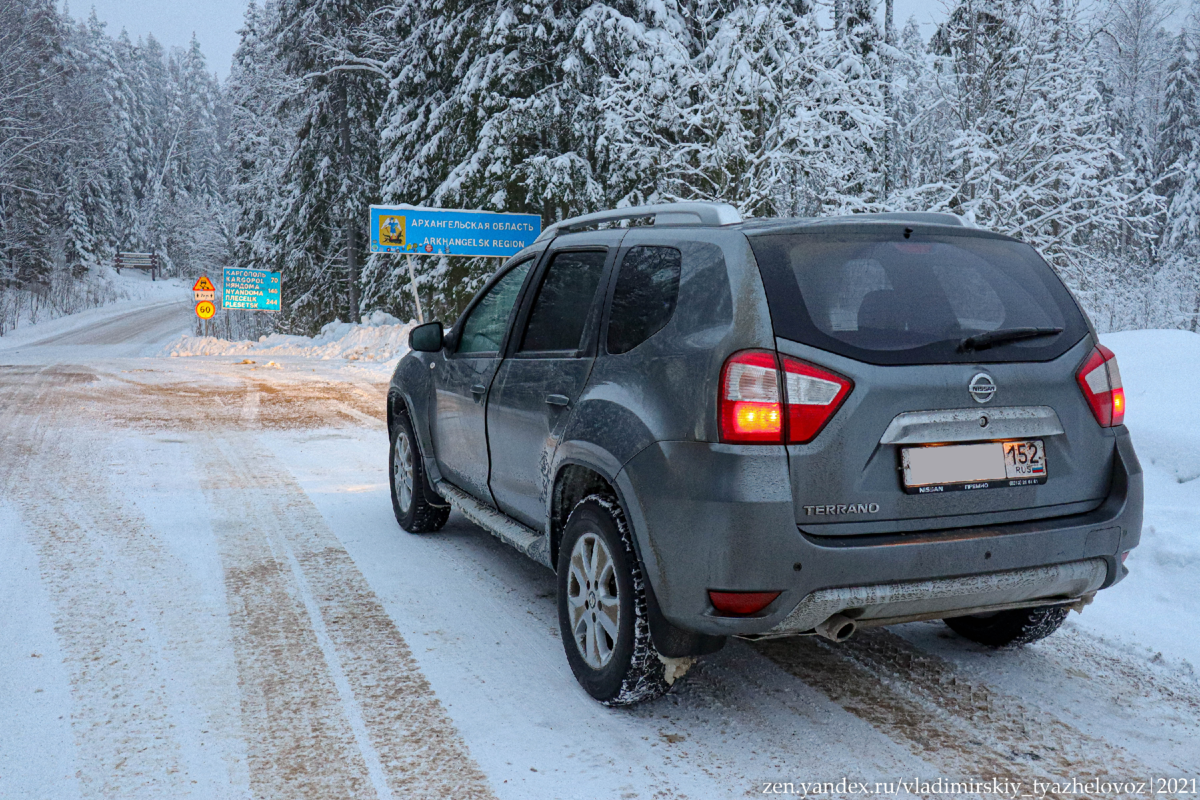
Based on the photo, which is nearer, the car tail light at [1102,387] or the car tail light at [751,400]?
the car tail light at [751,400]

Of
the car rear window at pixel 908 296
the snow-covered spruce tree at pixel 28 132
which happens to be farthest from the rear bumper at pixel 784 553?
the snow-covered spruce tree at pixel 28 132

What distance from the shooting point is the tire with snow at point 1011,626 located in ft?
12.4

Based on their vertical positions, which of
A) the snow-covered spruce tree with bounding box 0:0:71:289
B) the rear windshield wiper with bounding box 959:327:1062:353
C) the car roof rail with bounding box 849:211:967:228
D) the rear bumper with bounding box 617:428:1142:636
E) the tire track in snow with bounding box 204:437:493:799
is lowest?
the tire track in snow with bounding box 204:437:493:799

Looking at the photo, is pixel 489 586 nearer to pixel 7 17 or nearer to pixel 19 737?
pixel 19 737

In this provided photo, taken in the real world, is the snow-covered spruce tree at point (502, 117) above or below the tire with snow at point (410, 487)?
above

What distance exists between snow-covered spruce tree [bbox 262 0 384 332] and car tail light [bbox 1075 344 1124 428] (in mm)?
A: 27012

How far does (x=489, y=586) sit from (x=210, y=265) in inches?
2548

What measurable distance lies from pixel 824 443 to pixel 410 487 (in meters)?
A: 3.66

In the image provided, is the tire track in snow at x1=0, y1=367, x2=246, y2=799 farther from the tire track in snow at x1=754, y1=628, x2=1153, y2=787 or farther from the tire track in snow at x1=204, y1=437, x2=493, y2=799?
the tire track in snow at x1=754, y1=628, x2=1153, y2=787

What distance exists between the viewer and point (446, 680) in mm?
3639

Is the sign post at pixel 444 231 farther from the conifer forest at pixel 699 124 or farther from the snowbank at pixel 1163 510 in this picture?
the snowbank at pixel 1163 510

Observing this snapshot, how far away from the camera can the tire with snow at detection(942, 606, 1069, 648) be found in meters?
3.77

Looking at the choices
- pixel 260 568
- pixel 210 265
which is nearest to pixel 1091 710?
pixel 260 568

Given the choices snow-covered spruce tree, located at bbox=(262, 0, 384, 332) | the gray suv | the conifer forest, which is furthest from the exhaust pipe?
snow-covered spruce tree, located at bbox=(262, 0, 384, 332)
